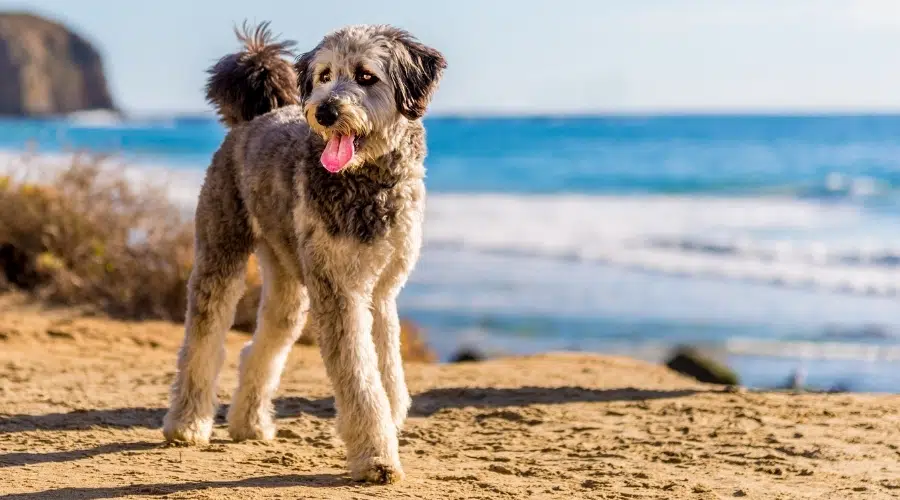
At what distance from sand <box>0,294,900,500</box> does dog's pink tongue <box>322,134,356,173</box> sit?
158 cm

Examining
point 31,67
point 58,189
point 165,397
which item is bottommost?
point 165,397

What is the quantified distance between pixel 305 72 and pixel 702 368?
21.1ft

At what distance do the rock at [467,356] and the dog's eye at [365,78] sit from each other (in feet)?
20.4

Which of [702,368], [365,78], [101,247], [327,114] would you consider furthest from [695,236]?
[327,114]

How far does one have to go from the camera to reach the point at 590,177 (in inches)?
1538

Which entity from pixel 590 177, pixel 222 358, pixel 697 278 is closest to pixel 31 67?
pixel 590 177

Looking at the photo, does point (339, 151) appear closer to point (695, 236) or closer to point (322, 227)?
point (322, 227)

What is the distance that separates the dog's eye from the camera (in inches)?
214

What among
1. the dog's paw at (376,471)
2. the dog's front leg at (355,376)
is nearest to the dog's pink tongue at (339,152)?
Result: the dog's front leg at (355,376)

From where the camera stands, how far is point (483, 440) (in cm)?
709

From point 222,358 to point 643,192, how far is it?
91.4ft

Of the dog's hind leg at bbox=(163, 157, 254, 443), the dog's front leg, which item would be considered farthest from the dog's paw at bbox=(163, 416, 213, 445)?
the dog's front leg

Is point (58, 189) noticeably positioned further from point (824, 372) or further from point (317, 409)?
point (824, 372)

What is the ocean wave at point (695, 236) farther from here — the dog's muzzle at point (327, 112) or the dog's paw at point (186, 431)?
the dog's muzzle at point (327, 112)
